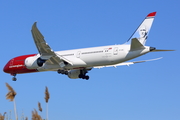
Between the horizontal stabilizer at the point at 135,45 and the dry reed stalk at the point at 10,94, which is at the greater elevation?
the horizontal stabilizer at the point at 135,45

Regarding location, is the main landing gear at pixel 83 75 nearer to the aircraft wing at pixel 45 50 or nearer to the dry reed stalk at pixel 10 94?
the aircraft wing at pixel 45 50

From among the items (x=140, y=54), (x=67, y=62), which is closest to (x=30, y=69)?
(x=67, y=62)

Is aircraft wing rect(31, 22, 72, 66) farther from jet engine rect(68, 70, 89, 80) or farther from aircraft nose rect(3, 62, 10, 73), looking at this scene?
aircraft nose rect(3, 62, 10, 73)

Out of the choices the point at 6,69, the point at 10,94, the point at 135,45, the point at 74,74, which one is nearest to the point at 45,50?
the point at 74,74

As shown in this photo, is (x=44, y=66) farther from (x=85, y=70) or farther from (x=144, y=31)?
(x=144, y=31)

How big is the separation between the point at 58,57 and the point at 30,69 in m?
4.98

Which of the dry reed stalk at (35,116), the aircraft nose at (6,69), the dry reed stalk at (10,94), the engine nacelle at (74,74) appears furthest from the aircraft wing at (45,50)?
the dry reed stalk at (35,116)

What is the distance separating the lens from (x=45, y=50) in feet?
115

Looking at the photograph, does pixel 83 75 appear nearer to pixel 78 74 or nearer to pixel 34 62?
pixel 78 74

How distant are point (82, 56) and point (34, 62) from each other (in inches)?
211

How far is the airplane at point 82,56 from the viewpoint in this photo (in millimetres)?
33125

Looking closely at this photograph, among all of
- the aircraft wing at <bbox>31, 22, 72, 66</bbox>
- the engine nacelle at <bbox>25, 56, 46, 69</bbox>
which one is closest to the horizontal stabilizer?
the aircraft wing at <bbox>31, 22, 72, 66</bbox>

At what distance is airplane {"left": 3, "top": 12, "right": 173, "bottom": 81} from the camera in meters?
33.1

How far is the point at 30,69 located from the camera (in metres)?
39.0
